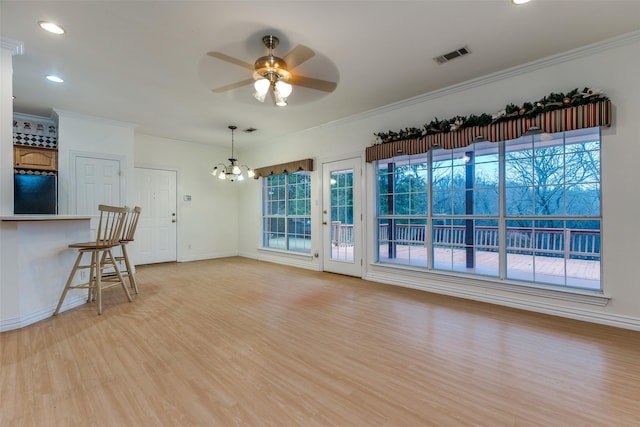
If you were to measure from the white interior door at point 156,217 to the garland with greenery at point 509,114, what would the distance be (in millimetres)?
4917

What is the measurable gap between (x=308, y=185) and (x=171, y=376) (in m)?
4.40

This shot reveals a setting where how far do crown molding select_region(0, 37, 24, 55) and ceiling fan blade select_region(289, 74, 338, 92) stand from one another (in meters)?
2.64

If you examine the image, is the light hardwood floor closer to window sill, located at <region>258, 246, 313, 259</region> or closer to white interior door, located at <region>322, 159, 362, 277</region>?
white interior door, located at <region>322, 159, 362, 277</region>

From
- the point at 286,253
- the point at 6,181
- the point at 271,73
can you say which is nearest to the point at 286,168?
the point at 286,253

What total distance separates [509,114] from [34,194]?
22.3ft

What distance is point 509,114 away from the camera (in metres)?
3.30

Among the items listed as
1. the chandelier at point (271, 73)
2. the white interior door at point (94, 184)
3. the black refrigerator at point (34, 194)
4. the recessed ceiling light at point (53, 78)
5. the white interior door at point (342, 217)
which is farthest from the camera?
the white interior door at point (342, 217)

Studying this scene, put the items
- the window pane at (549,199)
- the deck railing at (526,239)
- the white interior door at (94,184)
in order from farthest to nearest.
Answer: the white interior door at (94,184), the window pane at (549,199), the deck railing at (526,239)

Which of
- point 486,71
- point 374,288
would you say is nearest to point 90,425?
point 374,288

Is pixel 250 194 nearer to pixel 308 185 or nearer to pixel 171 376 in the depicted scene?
pixel 308 185

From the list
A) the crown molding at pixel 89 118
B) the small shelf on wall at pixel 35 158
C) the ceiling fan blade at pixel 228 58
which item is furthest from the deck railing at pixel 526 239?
the small shelf on wall at pixel 35 158

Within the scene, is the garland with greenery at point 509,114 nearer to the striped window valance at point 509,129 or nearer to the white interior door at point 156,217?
the striped window valance at point 509,129

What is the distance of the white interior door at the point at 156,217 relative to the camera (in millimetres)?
6051

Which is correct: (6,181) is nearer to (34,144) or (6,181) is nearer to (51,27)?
(51,27)
